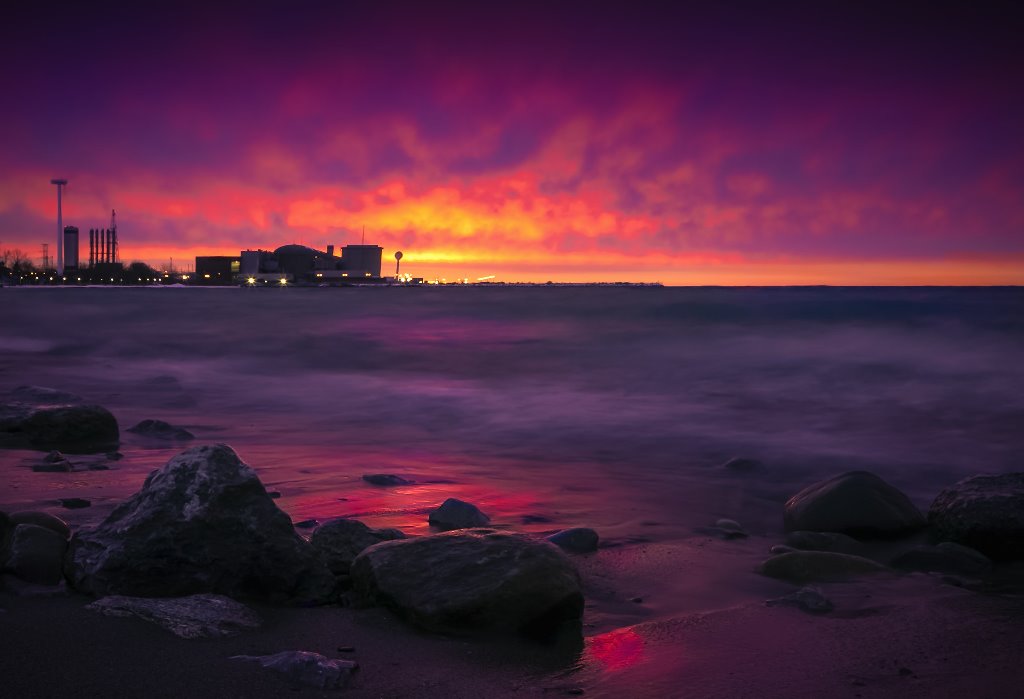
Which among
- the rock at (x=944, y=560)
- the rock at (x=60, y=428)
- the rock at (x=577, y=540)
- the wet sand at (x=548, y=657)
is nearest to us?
the wet sand at (x=548, y=657)

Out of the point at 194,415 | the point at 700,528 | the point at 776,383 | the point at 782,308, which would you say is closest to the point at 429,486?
the point at 700,528

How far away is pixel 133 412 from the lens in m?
14.2

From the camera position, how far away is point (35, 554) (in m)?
4.80

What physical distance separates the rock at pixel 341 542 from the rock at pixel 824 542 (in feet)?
10.6

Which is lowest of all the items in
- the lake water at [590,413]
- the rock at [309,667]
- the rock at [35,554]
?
the lake water at [590,413]

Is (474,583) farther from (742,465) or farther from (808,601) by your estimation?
(742,465)

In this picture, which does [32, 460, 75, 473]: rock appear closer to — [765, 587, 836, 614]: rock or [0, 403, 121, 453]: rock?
[0, 403, 121, 453]: rock

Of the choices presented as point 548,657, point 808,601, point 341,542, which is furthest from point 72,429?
point 808,601

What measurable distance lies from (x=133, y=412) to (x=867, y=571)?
12206mm

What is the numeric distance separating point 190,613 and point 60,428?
7041 millimetres

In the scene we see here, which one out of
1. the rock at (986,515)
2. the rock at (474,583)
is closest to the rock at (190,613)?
the rock at (474,583)

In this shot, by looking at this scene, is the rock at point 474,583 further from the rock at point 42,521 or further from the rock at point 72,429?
the rock at point 72,429

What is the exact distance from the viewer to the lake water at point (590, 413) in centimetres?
742

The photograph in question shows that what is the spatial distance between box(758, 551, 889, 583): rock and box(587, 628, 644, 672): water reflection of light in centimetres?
166
